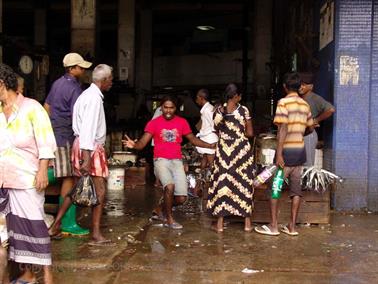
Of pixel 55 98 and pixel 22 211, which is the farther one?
pixel 55 98

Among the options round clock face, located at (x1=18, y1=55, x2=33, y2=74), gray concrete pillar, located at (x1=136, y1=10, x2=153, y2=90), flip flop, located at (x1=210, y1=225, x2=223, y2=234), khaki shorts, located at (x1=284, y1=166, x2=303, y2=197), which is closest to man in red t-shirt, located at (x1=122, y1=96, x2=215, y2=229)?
flip flop, located at (x1=210, y1=225, x2=223, y2=234)

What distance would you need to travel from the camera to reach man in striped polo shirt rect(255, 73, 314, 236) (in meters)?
6.12

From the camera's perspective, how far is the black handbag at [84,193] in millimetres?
5312

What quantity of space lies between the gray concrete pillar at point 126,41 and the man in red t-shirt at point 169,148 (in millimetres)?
11092

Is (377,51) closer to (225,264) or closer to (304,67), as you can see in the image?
(304,67)

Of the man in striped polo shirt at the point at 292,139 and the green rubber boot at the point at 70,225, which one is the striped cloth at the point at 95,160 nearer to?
the green rubber boot at the point at 70,225

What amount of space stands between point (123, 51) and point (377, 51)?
36.9 feet

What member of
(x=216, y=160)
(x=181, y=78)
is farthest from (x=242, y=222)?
(x=181, y=78)

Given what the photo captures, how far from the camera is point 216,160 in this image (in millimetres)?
6445

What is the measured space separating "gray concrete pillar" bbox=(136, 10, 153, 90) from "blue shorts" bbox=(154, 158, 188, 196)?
1386cm

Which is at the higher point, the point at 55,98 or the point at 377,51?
the point at 377,51

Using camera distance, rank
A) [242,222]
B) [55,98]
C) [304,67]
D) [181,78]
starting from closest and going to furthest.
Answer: [55,98] < [242,222] < [304,67] < [181,78]

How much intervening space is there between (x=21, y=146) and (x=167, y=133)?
2.65 meters

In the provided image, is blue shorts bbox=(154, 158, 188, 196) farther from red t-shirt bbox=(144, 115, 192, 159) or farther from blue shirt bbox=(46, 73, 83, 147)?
blue shirt bbox=(46, 73, 83, 147)
